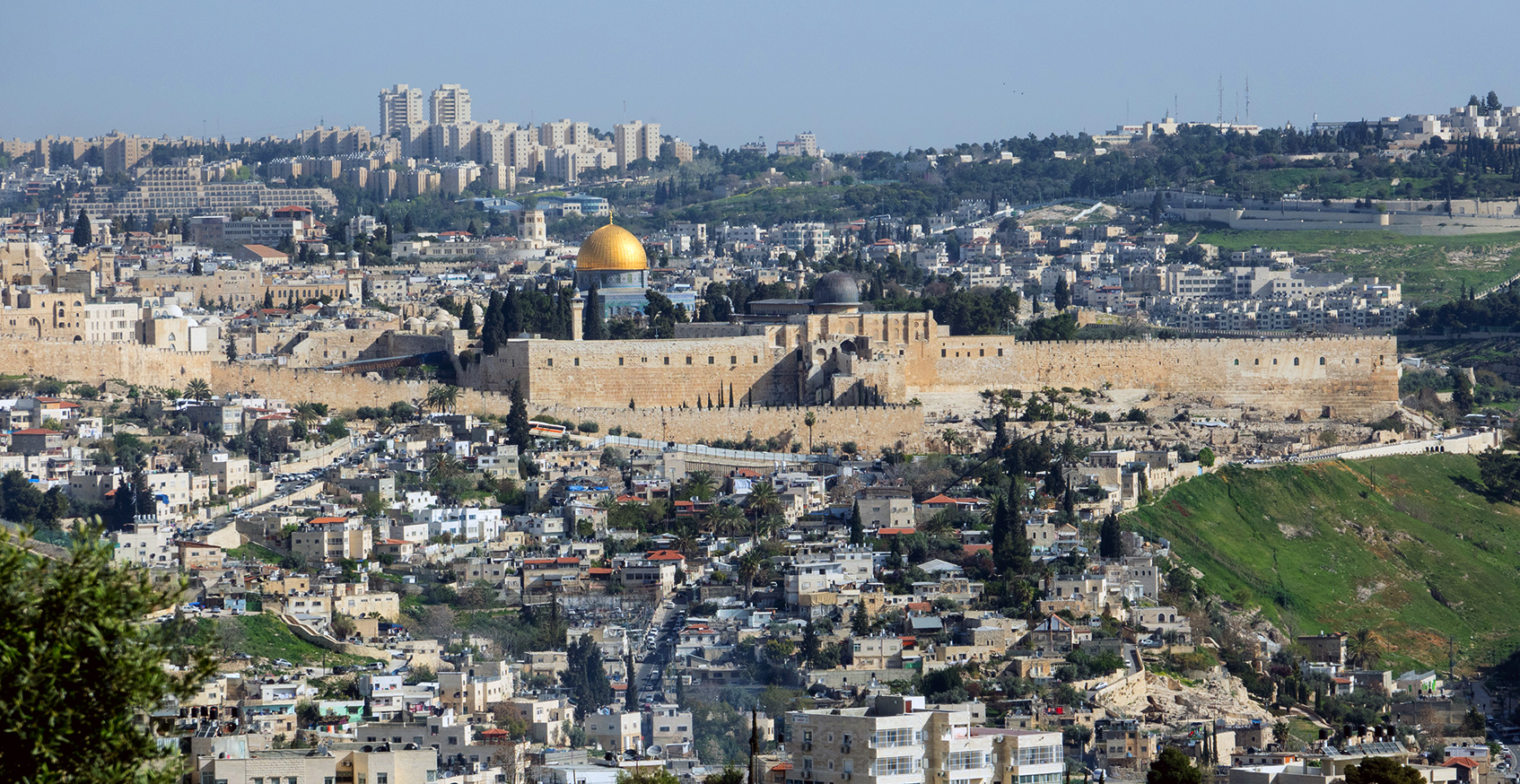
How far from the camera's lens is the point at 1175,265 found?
8844 centimetres

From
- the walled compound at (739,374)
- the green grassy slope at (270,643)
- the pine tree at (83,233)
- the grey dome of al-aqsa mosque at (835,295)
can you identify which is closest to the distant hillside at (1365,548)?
the walled compound at (739,374)

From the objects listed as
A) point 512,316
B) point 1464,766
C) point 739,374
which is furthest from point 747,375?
point 1464,766

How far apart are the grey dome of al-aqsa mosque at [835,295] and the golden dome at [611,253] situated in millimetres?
5906

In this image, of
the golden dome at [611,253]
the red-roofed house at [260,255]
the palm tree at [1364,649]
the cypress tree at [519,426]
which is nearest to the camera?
the palm tree at [1364,649]

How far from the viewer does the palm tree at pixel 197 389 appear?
4738 centimetres

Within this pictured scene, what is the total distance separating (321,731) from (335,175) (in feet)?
341

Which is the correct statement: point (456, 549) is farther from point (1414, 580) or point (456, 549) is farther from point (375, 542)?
point (1414, 580)

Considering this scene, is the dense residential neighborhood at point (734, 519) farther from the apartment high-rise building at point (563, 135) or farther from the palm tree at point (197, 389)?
the apartment high-rise building at point (563, 135)

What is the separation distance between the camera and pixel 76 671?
12336 mm

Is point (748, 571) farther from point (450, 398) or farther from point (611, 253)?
point (611, 253)

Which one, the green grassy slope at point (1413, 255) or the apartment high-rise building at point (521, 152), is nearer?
the green grassy slope at point (1413, 255)

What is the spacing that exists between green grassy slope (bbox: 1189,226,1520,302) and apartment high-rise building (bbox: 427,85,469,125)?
2712 inches

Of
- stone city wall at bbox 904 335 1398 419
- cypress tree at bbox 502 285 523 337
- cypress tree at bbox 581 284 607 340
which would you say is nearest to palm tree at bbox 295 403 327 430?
cypress tree at bbox 502 285 523 337

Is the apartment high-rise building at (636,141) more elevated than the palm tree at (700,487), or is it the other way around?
the apartment high-rise building at (636,141)
